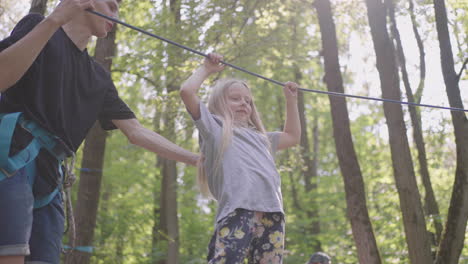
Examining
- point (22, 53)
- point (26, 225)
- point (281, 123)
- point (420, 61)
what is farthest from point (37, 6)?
point (281, 123)

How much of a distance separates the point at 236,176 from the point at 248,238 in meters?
0.33

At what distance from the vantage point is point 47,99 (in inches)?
76.0

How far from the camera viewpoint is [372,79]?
1772 centimetres

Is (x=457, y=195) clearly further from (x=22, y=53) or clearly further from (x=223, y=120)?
(x=22, y=53)

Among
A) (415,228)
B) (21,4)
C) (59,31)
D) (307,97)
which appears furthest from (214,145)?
(307,97)

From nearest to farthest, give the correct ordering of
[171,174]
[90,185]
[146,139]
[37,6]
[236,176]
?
[146,139], [236,176], [37,6], [90,185], [171,174]

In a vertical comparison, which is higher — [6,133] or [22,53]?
[22,53]

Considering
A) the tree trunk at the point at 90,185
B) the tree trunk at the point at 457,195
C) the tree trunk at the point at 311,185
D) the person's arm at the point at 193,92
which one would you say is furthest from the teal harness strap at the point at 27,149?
the tree trunk at the point at 311,185

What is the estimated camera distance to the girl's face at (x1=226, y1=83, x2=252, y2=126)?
120 inches

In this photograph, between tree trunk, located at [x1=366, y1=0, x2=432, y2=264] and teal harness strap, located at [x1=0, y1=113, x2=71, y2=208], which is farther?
tree trunk, located at [x1=366, y1=0, x2=432, y2=264]

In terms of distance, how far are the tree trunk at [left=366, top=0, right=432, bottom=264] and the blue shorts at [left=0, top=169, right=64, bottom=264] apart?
Result: 499cm

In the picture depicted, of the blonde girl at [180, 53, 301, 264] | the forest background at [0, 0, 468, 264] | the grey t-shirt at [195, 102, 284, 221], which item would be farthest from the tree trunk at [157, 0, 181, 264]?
the grey t-shirt at [195, 102, 284, 221]

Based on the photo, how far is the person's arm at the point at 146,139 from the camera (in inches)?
97.0

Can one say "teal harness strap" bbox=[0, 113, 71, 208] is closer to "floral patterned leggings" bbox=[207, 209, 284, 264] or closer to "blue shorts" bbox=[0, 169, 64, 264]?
"blue shorts" bbox=[0, 169, 64, 264]
